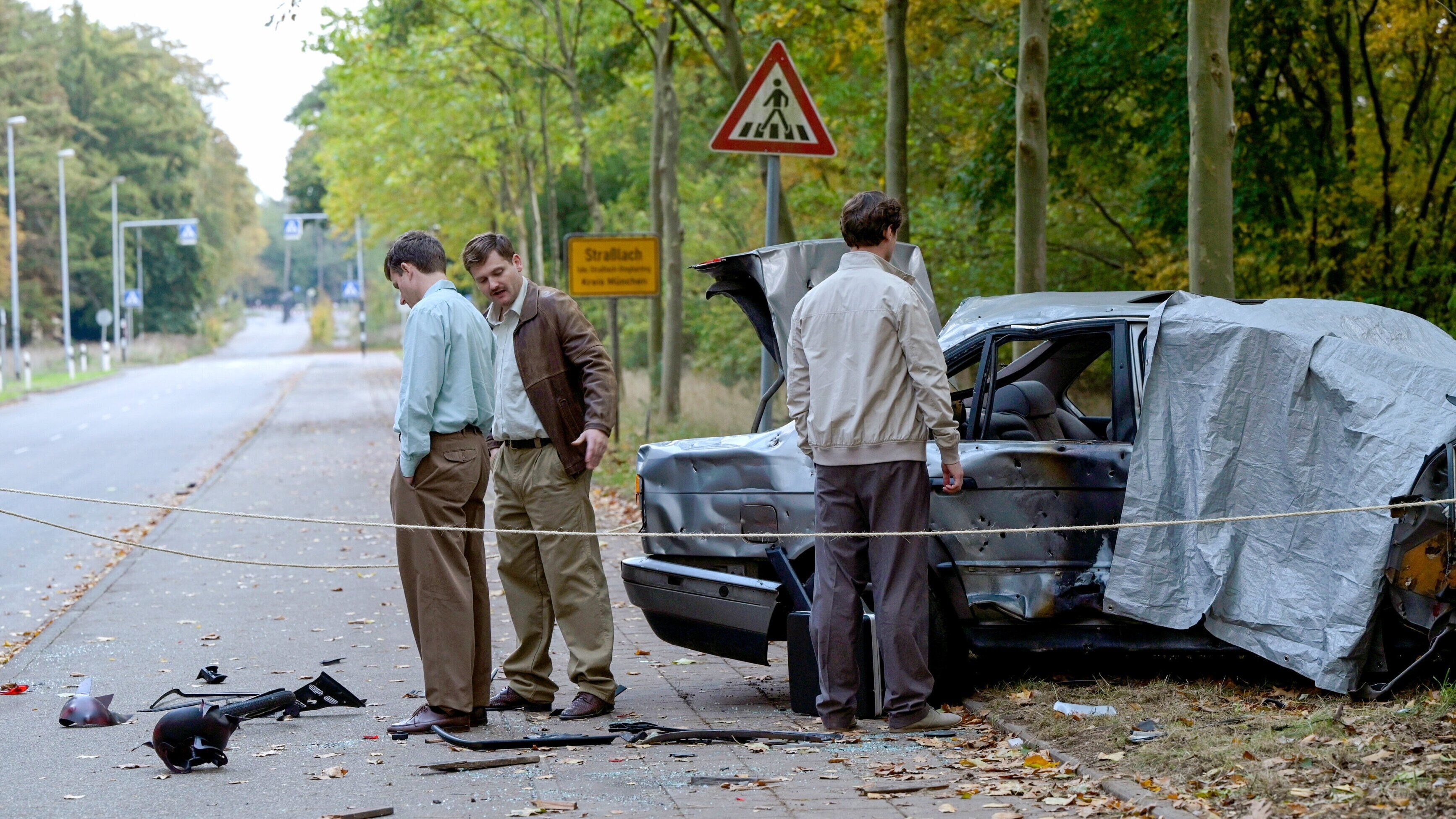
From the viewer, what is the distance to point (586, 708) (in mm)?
6223

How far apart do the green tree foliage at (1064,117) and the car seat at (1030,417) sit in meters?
7.47

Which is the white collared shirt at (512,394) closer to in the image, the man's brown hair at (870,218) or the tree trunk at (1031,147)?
the man's brown hair at (870,218)

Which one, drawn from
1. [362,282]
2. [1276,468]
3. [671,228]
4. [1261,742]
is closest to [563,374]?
[1276,468]

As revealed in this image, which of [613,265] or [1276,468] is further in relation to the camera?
[613,265]

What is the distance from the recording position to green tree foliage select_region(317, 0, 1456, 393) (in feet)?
58.7

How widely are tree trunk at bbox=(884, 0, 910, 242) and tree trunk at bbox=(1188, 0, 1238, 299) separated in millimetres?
4387

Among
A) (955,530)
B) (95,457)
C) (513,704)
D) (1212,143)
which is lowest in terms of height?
(95,457)

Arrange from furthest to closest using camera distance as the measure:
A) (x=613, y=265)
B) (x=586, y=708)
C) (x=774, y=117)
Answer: (x=613, y=265)
(x=774, y=117)
(x=586, y=708)

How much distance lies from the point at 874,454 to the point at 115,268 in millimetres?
71081

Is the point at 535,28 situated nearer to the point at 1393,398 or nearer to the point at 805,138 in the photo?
the point at 805,138

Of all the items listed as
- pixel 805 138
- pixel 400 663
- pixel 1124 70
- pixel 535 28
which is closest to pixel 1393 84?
pixel 1124 70

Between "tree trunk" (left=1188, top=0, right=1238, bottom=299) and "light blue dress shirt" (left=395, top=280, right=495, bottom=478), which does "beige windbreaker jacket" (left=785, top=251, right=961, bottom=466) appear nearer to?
"light blue dress shirt" (left=395, top=280, right=495, bottom=478)

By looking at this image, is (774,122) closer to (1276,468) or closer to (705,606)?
(705,606)

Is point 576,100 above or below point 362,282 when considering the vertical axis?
above
